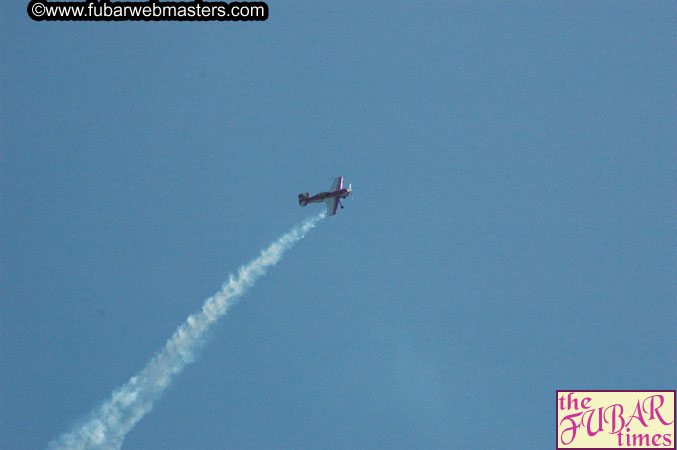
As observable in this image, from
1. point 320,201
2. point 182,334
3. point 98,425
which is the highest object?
point 320,201

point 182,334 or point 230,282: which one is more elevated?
point 230,282

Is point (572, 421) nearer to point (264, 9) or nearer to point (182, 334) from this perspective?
point (182, 334)

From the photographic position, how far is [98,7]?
71.3 metres

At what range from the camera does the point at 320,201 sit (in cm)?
8544

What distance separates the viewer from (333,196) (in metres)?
84.6

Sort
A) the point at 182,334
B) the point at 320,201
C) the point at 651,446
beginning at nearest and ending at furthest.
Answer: the point at 651,446
the point at 182,334
the point at 320,201

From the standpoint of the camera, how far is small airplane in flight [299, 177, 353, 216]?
8431cm

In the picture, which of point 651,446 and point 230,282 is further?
point 230,282

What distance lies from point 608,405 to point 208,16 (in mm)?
34790

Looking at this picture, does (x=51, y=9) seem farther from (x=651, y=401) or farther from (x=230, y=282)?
(x=651, y=401)


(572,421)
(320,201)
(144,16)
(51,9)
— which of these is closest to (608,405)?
(572,421)

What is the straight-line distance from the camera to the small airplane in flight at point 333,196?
277 ft

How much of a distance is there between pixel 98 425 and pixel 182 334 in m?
9.18

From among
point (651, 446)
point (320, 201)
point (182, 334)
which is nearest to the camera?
point (651, 446)
